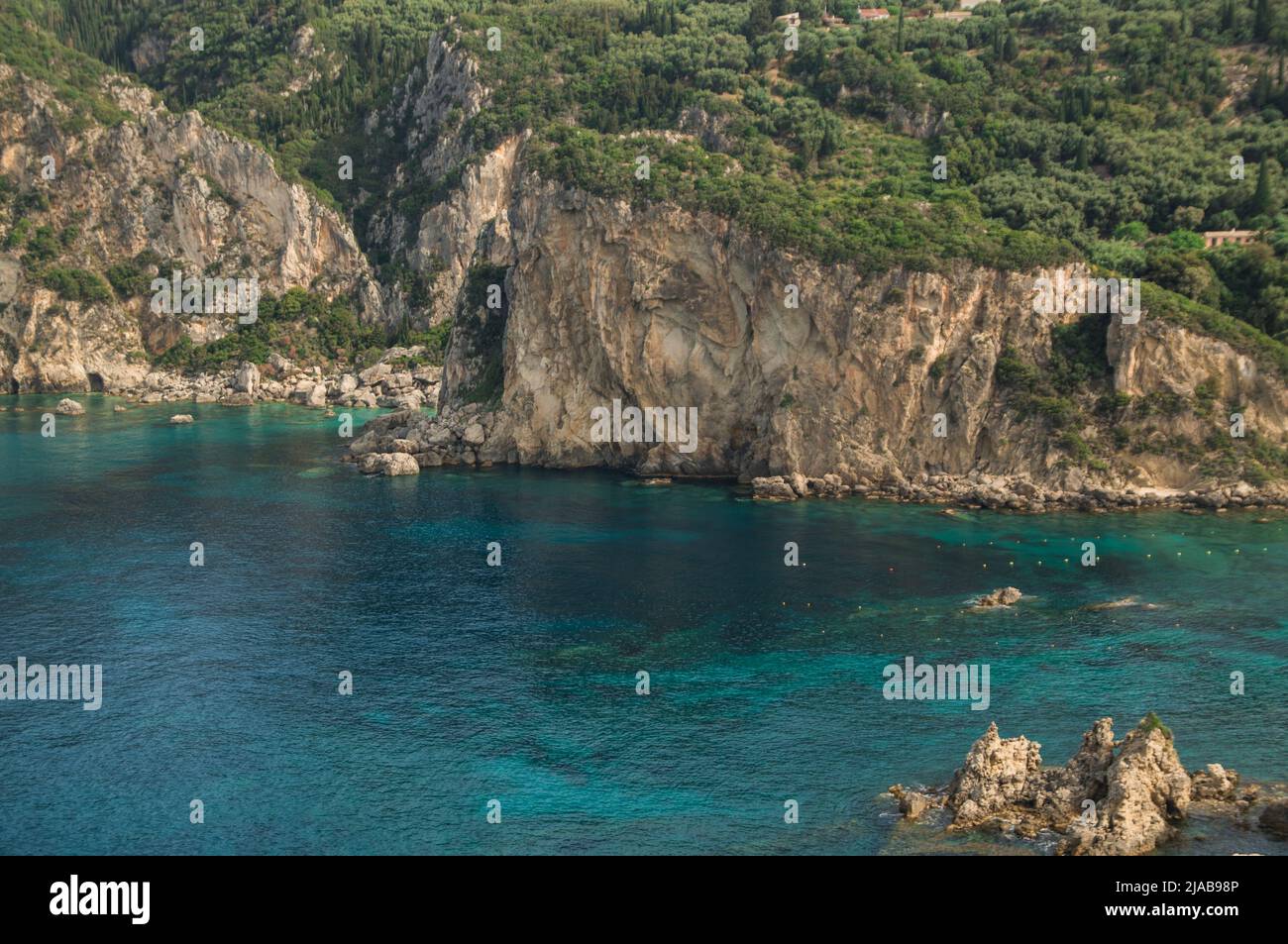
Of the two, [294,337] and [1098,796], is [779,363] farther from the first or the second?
[294,337]

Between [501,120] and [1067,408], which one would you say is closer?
[1067,408]

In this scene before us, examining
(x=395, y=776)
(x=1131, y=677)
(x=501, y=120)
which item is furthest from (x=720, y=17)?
(x=395, y=776)

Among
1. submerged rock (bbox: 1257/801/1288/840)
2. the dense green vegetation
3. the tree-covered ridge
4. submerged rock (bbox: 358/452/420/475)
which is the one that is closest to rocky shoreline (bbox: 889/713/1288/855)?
submerged rock (bbox: 1257/801/1288/840)

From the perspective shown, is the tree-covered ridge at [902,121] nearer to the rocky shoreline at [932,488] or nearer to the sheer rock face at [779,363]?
the sheer rock face at [779,363]

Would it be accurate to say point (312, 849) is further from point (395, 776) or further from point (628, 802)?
point (628, 802)

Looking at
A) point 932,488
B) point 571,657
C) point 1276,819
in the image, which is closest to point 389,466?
point 932,488

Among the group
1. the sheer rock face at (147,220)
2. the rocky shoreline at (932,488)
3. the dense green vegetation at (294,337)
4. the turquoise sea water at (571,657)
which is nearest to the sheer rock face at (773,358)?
the rocky shoreline at (932,488)
